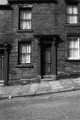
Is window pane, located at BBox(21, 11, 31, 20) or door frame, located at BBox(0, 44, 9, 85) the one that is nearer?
door frame, located at BBox(0, 44, 9, 85)

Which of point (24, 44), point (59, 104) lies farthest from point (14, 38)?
point (59, 104)

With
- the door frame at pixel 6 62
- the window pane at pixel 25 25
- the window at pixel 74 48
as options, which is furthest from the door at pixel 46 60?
the door frame at pixel 6 62

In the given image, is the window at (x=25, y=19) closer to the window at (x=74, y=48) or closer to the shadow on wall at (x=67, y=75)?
the window at (x=74, y=48)

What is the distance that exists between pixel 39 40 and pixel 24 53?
1879 mm

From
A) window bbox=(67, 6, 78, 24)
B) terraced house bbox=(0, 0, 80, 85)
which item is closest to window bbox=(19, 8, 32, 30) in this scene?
terraced house bbox=(0, 0, 80, 85)

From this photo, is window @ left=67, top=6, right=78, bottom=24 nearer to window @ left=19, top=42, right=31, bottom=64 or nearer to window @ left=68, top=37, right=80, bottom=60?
window @ left=68, top=37, right=80, bottom=60

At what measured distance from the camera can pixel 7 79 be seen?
15984 millimetres

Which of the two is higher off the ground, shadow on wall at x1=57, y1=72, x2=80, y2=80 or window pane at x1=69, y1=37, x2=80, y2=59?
window pane at x1=69, y1=37, x2=80, y2=59

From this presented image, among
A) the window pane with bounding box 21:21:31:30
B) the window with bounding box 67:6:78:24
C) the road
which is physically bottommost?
the road

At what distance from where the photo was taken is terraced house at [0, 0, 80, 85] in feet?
52.1

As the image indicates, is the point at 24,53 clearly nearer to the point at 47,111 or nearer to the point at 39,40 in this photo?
the point at 39,40

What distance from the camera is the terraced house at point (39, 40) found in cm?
1589

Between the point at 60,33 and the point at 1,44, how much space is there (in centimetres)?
547

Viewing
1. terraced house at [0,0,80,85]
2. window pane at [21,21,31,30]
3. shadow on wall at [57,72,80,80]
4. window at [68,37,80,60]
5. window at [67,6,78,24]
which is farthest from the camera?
window pane at [21,21,31,30]
